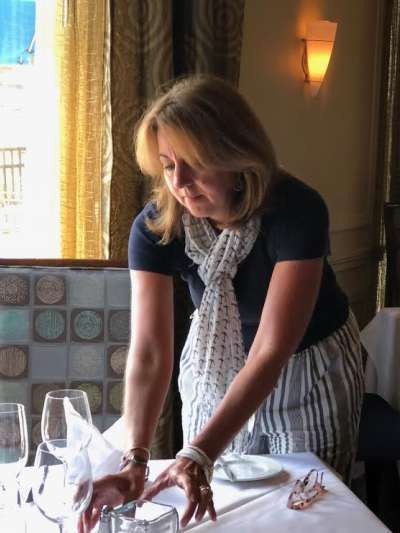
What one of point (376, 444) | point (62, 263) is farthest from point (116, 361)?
point (376, 444)

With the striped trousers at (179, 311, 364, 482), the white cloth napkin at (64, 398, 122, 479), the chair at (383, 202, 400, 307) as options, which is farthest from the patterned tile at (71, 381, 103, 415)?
the chair at (383, 202, 400, 307)

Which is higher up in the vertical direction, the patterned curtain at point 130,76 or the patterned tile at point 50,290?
the patterned curtain at point 130,76

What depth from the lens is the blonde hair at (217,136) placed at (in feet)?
5.52

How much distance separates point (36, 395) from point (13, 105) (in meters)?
1.06

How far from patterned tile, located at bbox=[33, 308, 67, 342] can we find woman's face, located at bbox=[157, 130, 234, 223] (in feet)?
1.86

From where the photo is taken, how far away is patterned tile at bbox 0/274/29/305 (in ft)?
7.16

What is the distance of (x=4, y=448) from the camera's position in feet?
4.40

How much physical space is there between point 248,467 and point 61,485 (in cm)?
50

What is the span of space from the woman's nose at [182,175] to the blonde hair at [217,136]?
20 millimetres

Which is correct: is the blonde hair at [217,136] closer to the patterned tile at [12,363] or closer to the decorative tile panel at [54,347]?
the decorative tile panel at [54,347]

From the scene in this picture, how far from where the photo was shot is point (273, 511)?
1433mm

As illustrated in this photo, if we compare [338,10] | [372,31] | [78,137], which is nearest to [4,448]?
[78,137]

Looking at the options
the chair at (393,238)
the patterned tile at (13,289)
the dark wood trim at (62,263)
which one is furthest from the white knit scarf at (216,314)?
the chair at (393,238)

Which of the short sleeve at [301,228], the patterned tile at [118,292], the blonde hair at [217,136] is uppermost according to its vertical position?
the blonde hair at [217,136]
